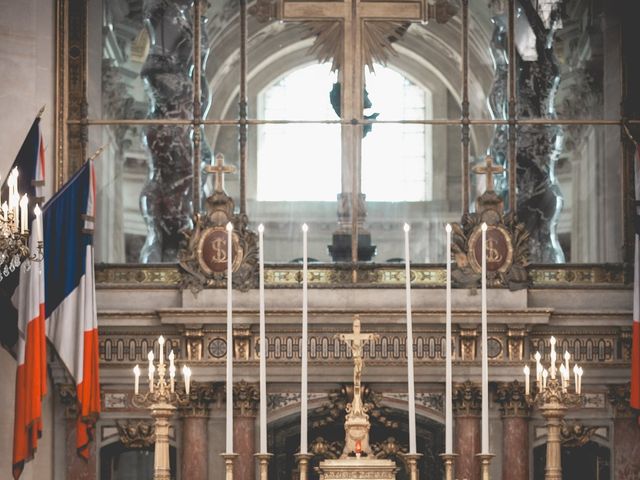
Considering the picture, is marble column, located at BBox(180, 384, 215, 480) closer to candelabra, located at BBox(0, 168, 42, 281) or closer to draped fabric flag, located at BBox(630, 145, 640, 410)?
candelabra, located at BBox(0, 168, 42, 281)

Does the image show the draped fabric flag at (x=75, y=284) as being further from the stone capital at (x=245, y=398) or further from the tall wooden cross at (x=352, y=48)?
the tall wooden cross at (x=352, y=48)

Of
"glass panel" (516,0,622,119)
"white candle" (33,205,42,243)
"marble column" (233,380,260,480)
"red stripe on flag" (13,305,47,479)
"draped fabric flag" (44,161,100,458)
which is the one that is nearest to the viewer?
"white candle" (33,205,42,243)

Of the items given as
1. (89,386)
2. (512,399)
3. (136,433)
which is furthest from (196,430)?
(512,399)

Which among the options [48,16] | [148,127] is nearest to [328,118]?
[148,127]

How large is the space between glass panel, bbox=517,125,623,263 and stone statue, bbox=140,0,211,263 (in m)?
3.93

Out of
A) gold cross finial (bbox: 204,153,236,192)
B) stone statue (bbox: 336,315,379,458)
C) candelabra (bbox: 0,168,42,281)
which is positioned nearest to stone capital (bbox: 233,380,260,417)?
gold cross finial (bbox: 204,153,236,192)

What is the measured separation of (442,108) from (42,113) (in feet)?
15.9

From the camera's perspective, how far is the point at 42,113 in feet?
69.6

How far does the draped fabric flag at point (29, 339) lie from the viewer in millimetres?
19859

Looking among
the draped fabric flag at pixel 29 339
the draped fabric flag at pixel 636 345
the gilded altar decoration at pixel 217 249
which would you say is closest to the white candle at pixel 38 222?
the draped fabric flag at pixel 29 339

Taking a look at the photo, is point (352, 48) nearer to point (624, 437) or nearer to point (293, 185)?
point (293, 185)

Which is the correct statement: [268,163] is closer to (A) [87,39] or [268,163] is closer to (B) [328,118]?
(B) [328,118]

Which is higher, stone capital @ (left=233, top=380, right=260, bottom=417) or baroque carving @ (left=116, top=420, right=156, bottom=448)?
stone capital @ (left=233, top=380, right=260, bottom=417)

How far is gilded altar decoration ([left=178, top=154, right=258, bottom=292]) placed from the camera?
21.2 metres
